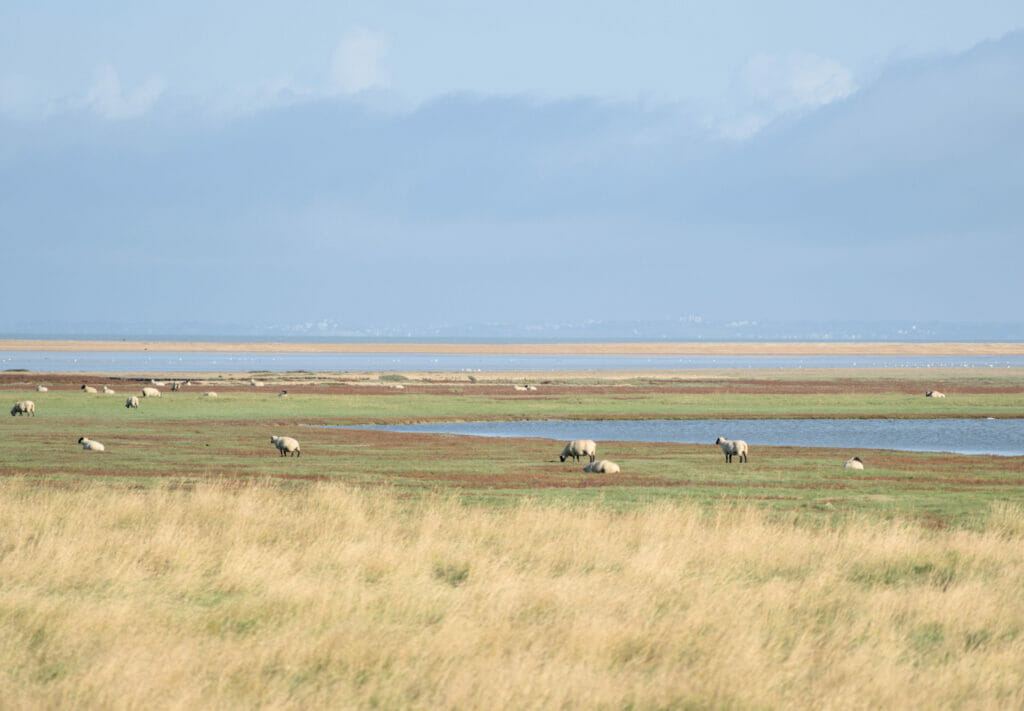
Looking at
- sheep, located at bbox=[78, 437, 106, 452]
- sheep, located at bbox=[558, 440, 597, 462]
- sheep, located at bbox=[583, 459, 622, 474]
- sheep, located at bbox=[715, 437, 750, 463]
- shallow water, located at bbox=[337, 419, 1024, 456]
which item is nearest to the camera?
sheep, located at bbox=[583, 459, 622, 474]

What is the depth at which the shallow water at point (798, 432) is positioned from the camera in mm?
48969

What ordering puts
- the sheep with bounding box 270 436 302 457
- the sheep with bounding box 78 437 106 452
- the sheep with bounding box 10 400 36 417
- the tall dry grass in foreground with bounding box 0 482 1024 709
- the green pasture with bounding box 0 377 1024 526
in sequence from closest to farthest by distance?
the tall dry grass in foreground with bounding box 0 482 1024 709 < the green pasture with bounding box 0 377 1024 526 < the sheep with bounding box 78 437 106 452 < the sheep with bounding box 270 436 302 457 < the sheep with bounding box 10 400 36 417

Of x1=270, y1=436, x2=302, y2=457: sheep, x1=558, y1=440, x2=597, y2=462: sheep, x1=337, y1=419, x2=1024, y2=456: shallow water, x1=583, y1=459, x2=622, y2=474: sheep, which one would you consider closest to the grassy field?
x1=583, y1=459, x2=622, y2=474: sheep

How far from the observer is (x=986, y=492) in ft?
Result: 93.1

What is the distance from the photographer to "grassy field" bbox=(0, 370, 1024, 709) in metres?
9.87

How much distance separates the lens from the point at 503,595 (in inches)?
496

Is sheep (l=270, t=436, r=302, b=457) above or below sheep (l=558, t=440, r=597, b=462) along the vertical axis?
below

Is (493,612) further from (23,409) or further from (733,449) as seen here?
(23,409)

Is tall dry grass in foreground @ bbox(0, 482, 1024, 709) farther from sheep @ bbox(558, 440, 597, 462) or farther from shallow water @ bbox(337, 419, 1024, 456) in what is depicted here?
shallow water @ bbox(337, 419, 1024, 456)

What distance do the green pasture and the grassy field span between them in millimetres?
329

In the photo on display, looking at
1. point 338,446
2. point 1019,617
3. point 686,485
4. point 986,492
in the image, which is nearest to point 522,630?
point 1019,617

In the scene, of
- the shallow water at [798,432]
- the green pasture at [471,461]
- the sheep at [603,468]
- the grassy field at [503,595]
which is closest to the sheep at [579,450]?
the green pasture at [471,461]

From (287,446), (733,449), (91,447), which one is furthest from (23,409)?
(733,449)

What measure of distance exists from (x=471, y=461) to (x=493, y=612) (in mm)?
24871
